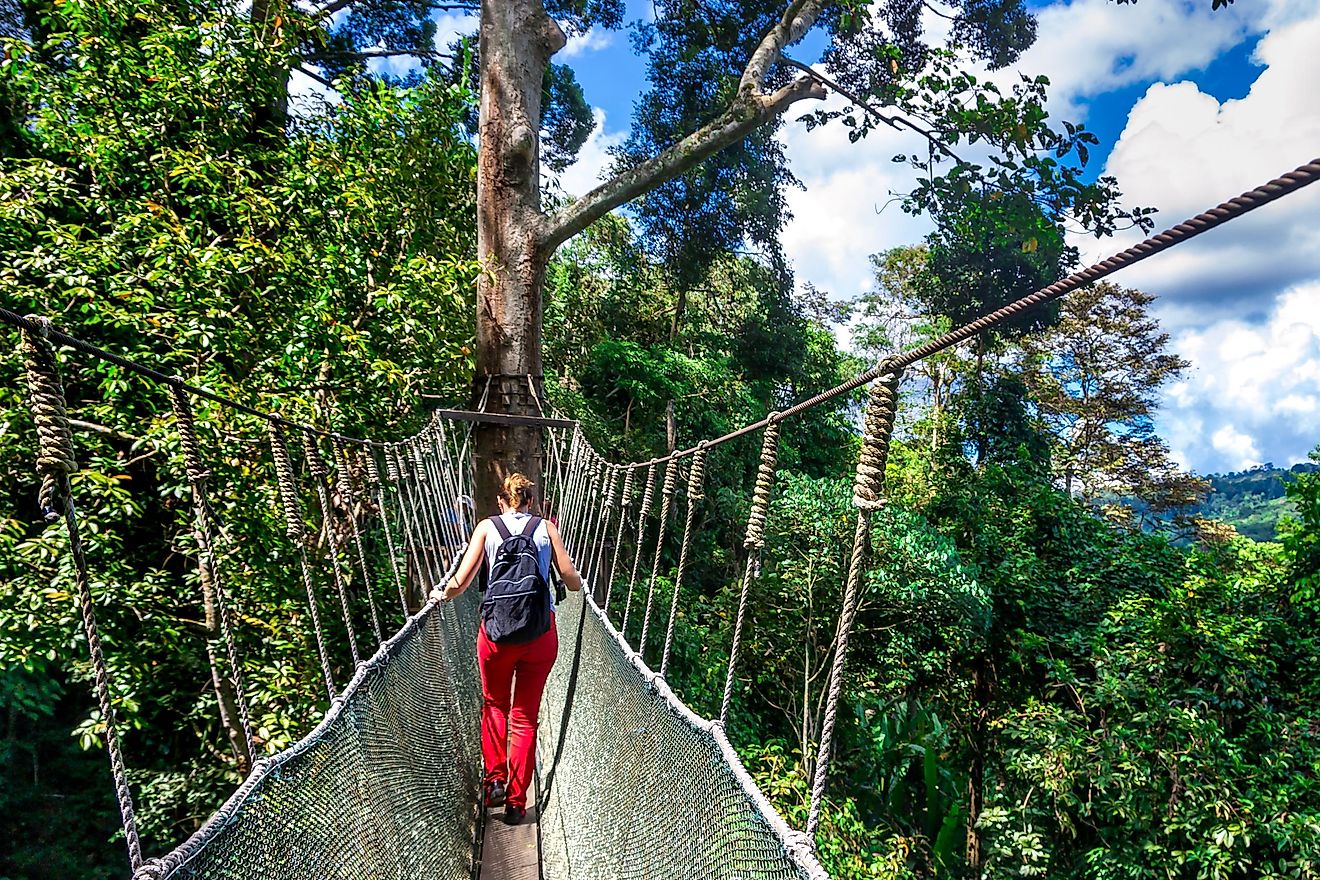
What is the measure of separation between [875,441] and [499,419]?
2.43 meters

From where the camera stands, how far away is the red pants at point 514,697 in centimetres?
180

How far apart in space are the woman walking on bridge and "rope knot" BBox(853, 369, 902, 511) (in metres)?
1.04

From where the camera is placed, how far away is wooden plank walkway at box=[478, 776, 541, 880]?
1.74 metres

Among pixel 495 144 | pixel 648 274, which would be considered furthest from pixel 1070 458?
pixel 495 144

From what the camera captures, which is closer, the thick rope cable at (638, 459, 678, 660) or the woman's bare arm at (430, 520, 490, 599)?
the thick rope cable at (638, 459, 678, 660)

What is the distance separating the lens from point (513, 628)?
1736 mm

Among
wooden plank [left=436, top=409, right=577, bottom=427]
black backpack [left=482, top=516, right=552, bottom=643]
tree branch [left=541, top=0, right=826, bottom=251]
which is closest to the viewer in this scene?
black backpack [left=482, top=516, right=552, bottom=643]

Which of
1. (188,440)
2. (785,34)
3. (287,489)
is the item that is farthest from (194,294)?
(785,34)

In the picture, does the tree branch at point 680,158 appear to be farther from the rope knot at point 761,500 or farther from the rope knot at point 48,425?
the rope knot at point 48,425

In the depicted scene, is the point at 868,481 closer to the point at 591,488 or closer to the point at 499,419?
the point at 591,488

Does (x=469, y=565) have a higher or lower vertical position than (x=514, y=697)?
higher

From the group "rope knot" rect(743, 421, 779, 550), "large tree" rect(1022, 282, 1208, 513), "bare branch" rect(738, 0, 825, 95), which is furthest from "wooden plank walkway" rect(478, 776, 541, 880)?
"large tree" rect(1022, 282, 1208, 513)

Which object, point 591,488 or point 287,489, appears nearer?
point 287,489

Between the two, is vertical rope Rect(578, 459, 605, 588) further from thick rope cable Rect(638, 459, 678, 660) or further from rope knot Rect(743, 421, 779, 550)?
rope knot Rect(743, 421, 779, 550)
